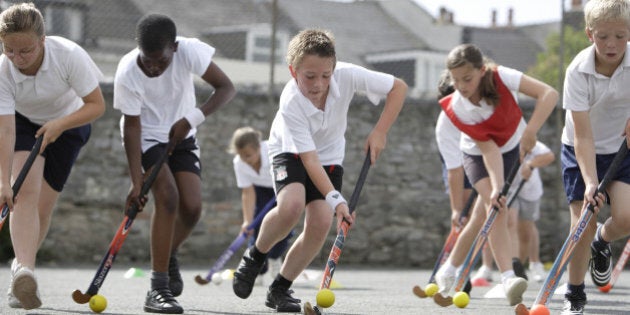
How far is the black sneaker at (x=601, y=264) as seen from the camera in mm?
6125

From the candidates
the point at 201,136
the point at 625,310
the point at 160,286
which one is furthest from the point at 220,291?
the point at 201,136

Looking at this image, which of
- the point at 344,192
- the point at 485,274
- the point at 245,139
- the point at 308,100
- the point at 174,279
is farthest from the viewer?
the point at 344,192

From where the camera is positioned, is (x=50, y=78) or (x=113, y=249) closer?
(x=50, y=78)

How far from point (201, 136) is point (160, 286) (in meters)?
6.82

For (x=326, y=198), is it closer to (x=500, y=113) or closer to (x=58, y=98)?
(x=58, y=98)

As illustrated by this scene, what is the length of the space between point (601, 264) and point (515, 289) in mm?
597

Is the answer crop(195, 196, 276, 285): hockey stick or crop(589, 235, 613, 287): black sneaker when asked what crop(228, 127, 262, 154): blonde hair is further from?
crop(589, 235, 613, 287): black sneaker

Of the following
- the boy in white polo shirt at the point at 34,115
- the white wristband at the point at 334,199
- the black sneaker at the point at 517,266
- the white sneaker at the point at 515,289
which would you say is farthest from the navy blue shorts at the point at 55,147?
the black sneaker at the point at 517,266

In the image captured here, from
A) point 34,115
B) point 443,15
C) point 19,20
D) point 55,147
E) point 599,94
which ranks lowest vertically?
point 443,15

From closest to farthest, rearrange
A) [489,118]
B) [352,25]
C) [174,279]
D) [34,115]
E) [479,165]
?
[34,115] → [174,279] → [489,118] → [479,165] → [352,25]

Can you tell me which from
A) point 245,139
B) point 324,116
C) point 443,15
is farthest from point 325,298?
point 443,15

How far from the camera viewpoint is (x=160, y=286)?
611cm

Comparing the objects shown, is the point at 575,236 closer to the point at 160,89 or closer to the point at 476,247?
the point at 476,247

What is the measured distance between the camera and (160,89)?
21.5 feet
